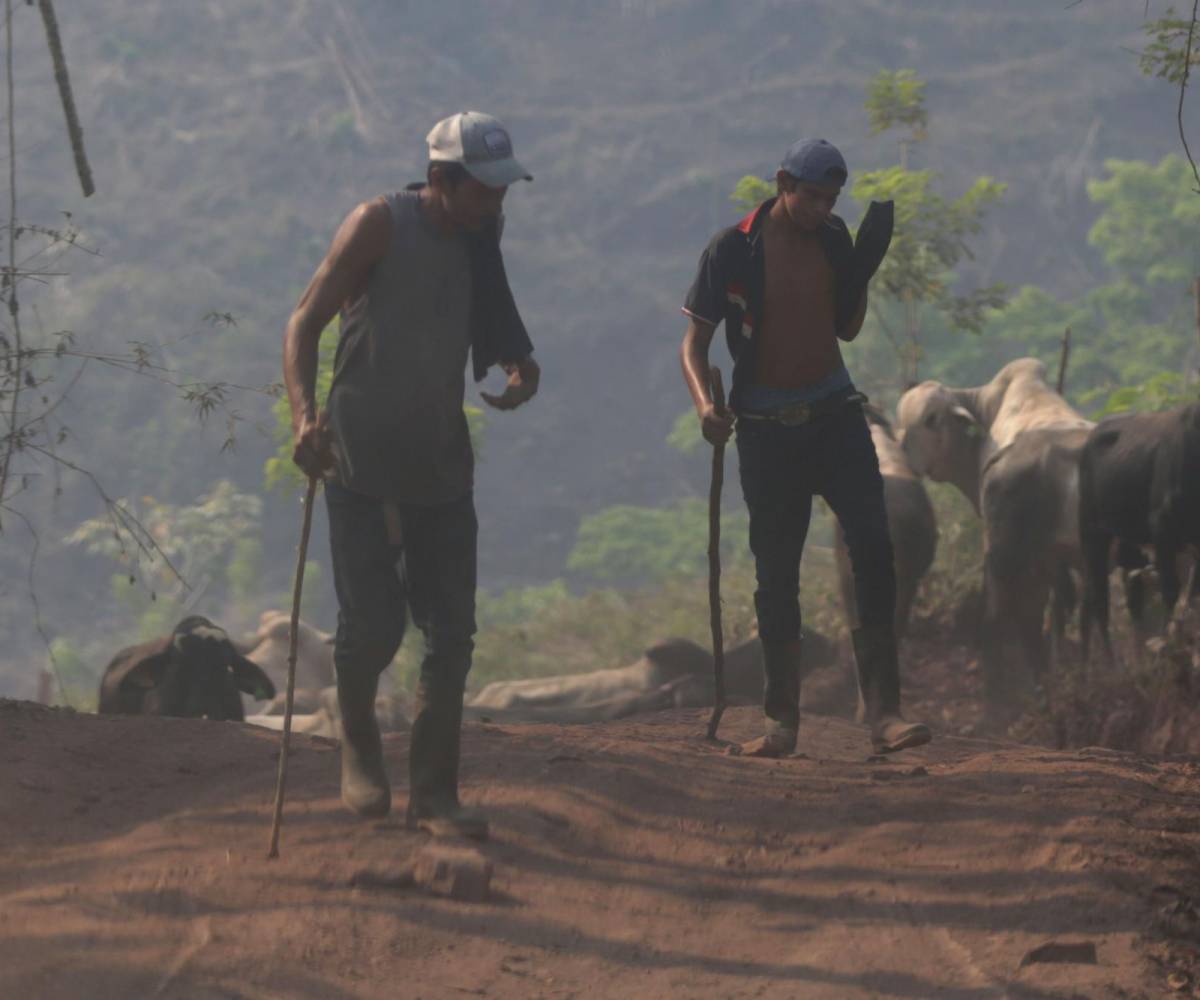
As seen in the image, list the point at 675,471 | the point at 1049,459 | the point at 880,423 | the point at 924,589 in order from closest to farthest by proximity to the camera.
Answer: the point at 1049,459, the point at 880,423, the point at 924,589, the point at 675,471

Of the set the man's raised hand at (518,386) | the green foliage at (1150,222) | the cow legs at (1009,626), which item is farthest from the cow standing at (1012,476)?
the green foliage at (1150,222)

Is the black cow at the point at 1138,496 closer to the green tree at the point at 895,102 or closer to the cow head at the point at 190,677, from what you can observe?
the cow head at the point at 190,677

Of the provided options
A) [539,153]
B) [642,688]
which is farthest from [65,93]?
[539,153]

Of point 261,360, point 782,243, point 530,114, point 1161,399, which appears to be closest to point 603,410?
point 261,360

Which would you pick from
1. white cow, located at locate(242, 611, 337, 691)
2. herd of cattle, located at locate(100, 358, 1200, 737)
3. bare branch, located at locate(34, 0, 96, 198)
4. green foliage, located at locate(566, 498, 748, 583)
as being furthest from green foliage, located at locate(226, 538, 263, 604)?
bare branch, located at locate(34, 0, 96, 198)

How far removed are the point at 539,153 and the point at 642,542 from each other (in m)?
37.8

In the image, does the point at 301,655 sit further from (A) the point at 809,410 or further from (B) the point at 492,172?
(B) the point at 492,172

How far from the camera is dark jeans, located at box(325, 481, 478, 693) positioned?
5.10 m

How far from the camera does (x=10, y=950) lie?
3.92 meters

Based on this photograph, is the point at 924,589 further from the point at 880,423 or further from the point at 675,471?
the point at 675,471

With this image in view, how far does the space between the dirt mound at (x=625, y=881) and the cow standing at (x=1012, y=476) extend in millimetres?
6198

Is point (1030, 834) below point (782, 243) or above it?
below

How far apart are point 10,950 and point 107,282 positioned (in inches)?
3159

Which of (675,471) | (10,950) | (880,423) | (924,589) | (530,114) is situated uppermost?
(530,114)
